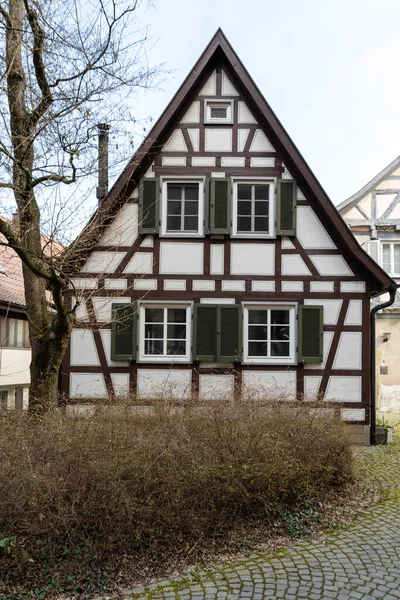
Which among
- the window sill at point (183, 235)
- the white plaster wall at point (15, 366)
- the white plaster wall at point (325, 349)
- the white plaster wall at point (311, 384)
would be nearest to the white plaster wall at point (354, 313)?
the white plaster wall at point (325, 349)

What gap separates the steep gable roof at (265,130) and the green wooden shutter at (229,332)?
272 cm

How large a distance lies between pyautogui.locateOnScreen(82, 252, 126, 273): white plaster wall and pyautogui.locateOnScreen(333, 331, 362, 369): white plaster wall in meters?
5.01

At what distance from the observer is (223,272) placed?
10.2 meters

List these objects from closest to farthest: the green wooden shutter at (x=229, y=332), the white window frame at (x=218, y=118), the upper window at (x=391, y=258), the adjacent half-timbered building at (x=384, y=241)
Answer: the green wooden shutter at (x=229, y=332) → the white window frame at (x=218, y=118) → the adjacent half-timbered building at (x=384, y=241) → the upper window at (x=391, y=258)

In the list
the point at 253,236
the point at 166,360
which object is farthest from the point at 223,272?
the point at 166,360

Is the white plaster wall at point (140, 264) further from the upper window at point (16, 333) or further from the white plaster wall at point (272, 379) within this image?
the upper window at point (16, 333)

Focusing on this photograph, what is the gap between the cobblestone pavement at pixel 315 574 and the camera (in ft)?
12.4

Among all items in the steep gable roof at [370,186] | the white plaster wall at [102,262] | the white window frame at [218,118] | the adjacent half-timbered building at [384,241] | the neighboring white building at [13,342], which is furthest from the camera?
the neighboring white building at [13,342]

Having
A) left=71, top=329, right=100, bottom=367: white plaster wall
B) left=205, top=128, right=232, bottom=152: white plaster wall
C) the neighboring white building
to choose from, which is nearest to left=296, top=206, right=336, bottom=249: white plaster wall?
left=205, top=128, right=232, bottom=152: white plaster wall

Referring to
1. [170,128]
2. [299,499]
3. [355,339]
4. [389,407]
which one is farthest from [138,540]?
[389,407]

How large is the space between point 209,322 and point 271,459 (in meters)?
5.02

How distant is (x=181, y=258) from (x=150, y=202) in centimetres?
135

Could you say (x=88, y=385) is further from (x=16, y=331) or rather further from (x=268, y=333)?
(x=16, y=331)

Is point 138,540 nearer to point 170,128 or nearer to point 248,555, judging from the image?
point 248,555
